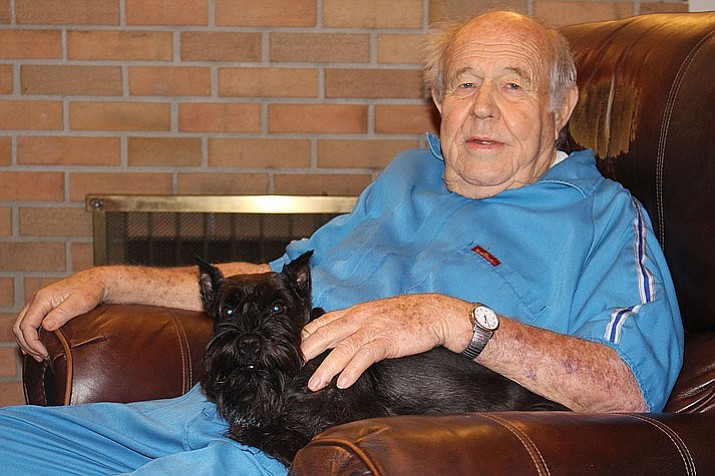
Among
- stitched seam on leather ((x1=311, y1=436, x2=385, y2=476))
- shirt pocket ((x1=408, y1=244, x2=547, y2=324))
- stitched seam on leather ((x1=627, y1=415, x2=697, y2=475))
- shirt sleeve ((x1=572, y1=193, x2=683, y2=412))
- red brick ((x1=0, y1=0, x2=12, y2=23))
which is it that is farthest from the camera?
red brick ((x1=0, y1=0, x2=12, y2=23))

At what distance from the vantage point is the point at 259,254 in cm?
296

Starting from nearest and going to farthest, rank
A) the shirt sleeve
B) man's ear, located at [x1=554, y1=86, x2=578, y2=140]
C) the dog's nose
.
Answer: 1. the dog's nose
2. the shirt sleeve
3. man's ear, located at [x1=554, y1=86, x2=578, y2=140]

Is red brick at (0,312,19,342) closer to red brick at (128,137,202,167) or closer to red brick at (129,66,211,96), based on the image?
red brick at (128,137,202,167)

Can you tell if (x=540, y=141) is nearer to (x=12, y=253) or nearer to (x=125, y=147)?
(x=125, y=147)

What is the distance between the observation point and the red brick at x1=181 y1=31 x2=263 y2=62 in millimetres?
2869

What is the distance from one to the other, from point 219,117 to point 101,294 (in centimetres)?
111

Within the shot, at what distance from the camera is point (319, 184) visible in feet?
9.70

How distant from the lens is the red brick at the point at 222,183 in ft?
9.62

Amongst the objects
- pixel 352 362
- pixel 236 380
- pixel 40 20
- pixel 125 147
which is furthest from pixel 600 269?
pixel 40 20

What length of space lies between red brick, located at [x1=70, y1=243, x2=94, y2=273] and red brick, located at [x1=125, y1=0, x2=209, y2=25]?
72 centimetres

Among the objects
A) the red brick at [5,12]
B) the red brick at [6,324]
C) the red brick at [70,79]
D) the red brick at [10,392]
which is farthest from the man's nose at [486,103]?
the red brick at [10,392]

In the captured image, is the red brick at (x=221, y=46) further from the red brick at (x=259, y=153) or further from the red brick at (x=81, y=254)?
the red brick at (x=81, y=254)

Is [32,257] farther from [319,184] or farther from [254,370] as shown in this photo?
[254,370]

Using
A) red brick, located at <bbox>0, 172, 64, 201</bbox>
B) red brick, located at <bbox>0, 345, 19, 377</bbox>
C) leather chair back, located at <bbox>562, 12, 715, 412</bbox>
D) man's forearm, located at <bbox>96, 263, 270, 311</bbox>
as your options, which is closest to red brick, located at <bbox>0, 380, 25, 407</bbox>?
red brick, located at <bbox>0, 345, 19, 377</bbox>
